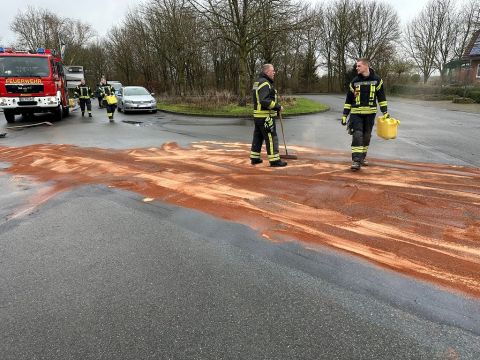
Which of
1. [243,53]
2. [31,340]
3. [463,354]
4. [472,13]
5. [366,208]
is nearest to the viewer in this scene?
[463,354]

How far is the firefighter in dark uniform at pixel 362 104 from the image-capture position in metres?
7.11

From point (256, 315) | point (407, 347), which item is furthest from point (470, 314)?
point (256, 315)

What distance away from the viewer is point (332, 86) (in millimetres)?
59875

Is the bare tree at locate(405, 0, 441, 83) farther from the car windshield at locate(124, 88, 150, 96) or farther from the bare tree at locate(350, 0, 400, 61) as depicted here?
the car windshield at locate(124, 88, 150, 96)

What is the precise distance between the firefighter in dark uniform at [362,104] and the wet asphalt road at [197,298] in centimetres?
369

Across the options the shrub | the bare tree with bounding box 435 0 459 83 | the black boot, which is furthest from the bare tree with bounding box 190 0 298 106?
the bare tree with bounding box 435 0 459 83

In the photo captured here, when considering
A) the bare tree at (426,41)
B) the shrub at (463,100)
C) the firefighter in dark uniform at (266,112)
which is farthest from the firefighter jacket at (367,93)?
the bare tree at (426,41)

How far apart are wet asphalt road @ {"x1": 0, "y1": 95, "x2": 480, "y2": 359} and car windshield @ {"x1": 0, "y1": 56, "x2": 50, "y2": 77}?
13410 mm

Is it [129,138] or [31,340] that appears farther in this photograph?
[129,138]

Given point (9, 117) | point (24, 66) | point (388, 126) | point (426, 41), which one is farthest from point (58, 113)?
point (426, 41)

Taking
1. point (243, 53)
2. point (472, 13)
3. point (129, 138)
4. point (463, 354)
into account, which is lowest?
point (463, 354)

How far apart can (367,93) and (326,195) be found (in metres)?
2.59

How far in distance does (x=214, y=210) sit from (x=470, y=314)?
10.3ft

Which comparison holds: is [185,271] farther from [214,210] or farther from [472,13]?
[472,13]
